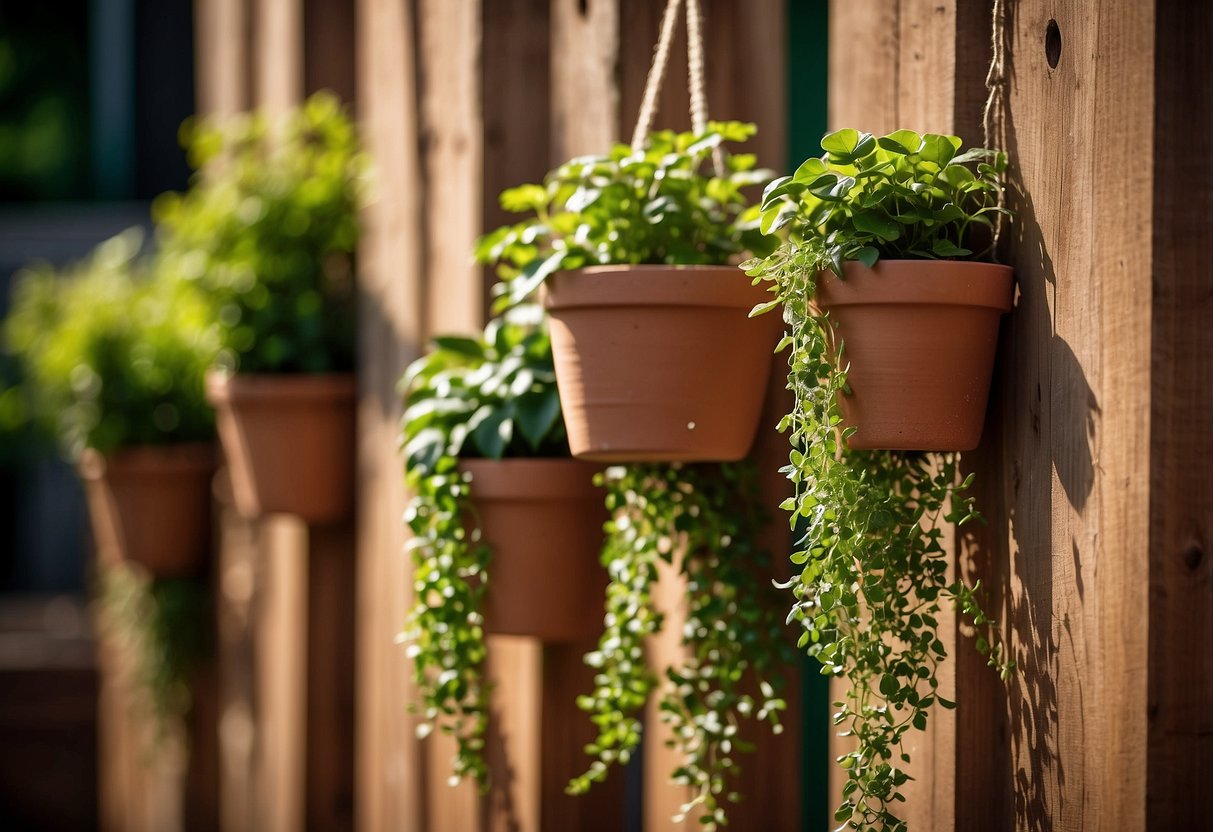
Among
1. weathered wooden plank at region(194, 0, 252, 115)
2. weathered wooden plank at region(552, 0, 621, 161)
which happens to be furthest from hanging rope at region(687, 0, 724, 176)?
weathered wooden plank at region(194, 0, 252, 115)

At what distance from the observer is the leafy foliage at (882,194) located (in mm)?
1210

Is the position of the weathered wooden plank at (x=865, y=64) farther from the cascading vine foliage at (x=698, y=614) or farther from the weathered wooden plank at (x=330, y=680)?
the weathered wooden plank at (x=330, y=680)

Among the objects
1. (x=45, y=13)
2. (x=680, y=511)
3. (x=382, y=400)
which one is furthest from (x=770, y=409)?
(x=45, y=13)

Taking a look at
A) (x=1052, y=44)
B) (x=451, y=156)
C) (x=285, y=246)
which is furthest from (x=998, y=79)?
(x=285, y=246)

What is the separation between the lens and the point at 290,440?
2.71 m

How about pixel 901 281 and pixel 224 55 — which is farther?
pixel 224 55

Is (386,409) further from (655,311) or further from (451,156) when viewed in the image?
(655,311)

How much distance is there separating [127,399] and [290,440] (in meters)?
0.80

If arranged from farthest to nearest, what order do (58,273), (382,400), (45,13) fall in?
(45,13) < (58,273) < (382,400)

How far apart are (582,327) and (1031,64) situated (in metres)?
0.53

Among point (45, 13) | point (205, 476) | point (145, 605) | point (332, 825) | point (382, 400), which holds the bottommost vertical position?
point (332, 825)

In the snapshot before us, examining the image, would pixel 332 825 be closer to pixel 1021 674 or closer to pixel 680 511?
pixel 680 511

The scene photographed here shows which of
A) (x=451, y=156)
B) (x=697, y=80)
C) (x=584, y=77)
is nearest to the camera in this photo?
(x=697, y=80)

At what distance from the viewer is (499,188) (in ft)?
7.14
